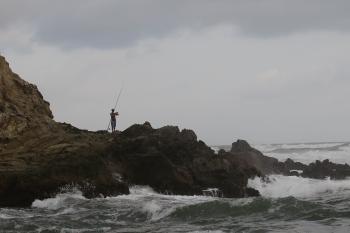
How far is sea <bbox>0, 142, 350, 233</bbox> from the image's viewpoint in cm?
1385

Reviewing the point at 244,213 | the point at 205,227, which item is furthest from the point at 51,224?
the point at 244,213

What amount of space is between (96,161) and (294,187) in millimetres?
10459

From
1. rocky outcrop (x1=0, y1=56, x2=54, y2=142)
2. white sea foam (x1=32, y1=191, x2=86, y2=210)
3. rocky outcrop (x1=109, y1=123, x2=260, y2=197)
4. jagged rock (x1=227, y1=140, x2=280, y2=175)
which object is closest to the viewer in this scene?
white sea foam (x1=32, y1=191, x2=86, y2=210)

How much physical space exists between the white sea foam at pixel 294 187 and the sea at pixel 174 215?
6045mm

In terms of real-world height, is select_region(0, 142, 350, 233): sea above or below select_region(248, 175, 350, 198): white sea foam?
below

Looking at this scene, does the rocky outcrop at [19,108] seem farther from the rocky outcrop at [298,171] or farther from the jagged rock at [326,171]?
the jagged rock at [326,171]

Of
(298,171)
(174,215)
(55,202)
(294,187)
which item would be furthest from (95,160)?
(298,171)

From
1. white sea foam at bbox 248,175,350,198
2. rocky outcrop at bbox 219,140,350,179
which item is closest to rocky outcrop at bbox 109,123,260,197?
white sea foam at bbox 248,175,350,198

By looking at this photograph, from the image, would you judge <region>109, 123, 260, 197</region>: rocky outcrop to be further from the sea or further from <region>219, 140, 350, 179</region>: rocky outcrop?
<region>219, 140, 350, 179</region>: rocky outcrop

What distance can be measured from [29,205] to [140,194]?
3.82m

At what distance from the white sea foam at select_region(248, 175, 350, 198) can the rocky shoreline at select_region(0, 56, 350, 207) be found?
1062mm

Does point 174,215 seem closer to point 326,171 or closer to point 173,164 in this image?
point 173,164

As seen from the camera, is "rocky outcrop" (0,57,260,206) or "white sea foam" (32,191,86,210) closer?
"white sea foam" (32,191,86,210)

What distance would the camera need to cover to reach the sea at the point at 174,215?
45.4ft
